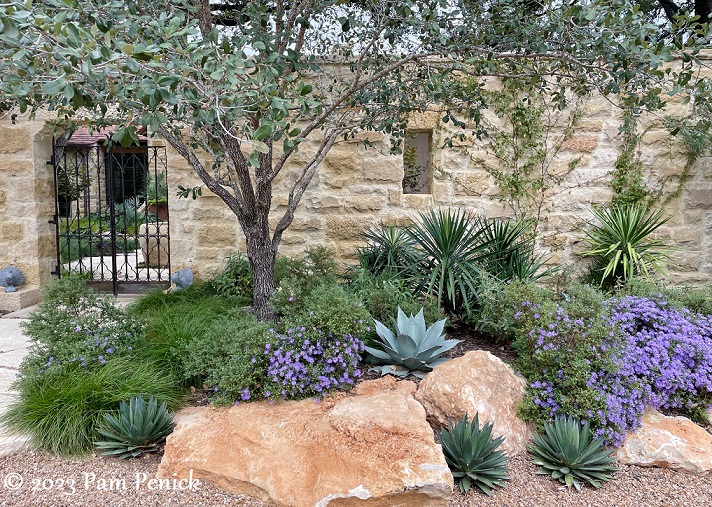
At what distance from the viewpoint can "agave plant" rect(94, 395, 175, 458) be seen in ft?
7.91

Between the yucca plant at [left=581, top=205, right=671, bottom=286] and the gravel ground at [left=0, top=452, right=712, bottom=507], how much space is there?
2394mm

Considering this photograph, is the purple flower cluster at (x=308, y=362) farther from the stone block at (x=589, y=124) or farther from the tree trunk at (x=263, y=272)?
the stone block at (x=589, y=124)

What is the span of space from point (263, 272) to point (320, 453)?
5.44 feet

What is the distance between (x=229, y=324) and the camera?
122 inches

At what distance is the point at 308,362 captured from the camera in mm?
2838

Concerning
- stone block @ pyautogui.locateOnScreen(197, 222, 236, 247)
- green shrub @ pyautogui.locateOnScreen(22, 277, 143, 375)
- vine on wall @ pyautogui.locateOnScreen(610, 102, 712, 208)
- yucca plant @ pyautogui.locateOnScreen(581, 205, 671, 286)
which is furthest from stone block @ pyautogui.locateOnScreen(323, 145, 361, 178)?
vine on wall @ pyautogui.locateOnScreen(610, 102, 712, 208)

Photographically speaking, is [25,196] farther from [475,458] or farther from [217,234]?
[475,458]

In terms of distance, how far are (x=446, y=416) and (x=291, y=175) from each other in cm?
317

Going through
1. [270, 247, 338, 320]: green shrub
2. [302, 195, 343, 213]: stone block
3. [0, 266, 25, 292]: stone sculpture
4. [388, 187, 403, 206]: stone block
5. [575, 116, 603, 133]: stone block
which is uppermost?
[575, 116, 603, 133]: stone block

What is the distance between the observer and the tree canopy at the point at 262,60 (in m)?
1.63

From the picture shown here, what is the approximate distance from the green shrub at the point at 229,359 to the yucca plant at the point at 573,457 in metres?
1.49

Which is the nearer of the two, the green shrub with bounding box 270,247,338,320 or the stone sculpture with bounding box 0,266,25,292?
the green shrub with bounding box 270,247,338,320

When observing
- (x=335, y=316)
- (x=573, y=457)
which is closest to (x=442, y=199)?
(x=335, y=316)

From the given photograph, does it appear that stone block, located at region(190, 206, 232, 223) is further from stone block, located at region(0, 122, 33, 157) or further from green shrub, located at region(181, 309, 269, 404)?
green shrub, located at region(181, 309, 269, 404)
